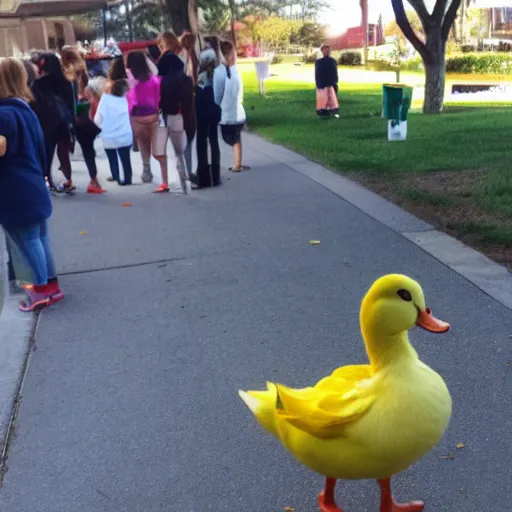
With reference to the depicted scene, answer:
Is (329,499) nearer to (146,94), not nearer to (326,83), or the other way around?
(146,94)

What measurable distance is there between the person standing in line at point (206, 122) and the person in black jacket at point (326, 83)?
24.3 ft

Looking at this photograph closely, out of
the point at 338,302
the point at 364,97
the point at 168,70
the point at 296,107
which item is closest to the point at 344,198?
the point at 168,70

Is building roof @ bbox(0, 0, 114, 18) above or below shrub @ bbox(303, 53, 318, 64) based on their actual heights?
above

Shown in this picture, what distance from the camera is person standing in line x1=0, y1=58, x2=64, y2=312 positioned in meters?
4.93

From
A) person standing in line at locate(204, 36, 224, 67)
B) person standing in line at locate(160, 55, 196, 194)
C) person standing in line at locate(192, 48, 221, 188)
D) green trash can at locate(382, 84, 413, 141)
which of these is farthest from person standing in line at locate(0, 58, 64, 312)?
green trash can at locate(382, 84, 413, 141)

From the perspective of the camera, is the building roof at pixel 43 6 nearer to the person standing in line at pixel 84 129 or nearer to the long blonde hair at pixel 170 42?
the person standing in line at pixel 84 129

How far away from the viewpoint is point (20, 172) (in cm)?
500

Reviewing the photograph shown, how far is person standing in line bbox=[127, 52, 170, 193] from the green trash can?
4425 millimetres

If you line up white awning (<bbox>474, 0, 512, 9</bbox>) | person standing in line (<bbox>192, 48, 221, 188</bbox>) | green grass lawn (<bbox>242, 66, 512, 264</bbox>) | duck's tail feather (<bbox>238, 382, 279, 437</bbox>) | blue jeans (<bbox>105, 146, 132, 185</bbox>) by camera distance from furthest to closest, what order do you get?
white awning (<bbox>474, 0, 512, 9</bbox>), blue jeans (<bbox>105, 146, 132, 185</bbox>), person standing in line (<bbox>192, 48, 221, 188</bbox>), green grass lawn (<bbox>242, 66, 512, 264</bbox>), duck's tail feather (<bbox>238, 382, 279, 437</bbox>)

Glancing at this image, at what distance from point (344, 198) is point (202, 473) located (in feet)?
18.6

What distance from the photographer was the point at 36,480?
3.32m

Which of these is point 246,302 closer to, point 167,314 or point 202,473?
point 167,314

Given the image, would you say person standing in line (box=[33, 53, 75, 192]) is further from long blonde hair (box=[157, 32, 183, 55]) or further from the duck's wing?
the duck's wing

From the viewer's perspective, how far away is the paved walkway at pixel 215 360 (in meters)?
3.19
